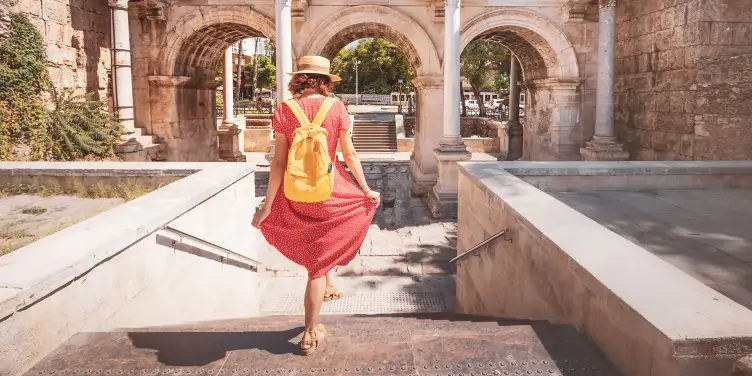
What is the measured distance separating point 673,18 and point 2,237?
10879mm

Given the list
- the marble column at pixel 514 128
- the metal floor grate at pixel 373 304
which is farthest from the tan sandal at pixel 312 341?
the marble column at pixel 514 128

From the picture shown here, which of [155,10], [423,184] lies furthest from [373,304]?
[155,10]

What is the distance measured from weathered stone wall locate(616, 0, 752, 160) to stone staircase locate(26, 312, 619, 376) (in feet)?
27.6

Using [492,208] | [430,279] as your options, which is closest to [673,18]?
[430,279]

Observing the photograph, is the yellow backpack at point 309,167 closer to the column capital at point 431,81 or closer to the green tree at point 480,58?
the column capital at point 431,81

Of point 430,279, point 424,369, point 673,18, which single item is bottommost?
point 430,279

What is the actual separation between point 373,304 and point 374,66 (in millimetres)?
50602

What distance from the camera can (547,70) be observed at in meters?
13.3

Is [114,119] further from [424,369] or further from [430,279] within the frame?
[424,369]

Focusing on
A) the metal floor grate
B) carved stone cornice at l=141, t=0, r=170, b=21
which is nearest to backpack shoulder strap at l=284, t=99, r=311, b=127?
the metal floor grate

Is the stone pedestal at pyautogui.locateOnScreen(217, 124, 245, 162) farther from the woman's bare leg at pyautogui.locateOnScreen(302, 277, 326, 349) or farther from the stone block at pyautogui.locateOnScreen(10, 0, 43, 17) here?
the woman's bare leg at pyautogui.locateOnScreen(302, 277, 326, 349)

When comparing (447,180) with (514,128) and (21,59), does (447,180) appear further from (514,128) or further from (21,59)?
(514,128)

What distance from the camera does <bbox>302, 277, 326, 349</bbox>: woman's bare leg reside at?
9.11ft

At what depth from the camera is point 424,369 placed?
2.45 metres
